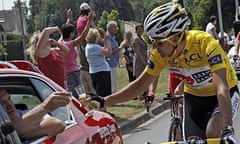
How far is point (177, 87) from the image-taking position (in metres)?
8.38

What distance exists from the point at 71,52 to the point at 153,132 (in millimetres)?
A: 1956

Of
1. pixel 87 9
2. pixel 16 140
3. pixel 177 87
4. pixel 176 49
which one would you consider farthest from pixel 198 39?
pixel 87 9

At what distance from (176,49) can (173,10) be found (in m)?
0.32

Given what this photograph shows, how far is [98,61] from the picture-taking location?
11.8m

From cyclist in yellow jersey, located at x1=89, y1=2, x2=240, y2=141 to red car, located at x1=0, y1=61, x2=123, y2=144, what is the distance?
210 mm

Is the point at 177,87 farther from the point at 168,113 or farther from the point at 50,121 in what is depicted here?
the point at 168,113

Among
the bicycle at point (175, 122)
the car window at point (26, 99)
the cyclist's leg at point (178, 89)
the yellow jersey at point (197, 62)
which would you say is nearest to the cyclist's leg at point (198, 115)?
the yellow jersey at point (197, 62)

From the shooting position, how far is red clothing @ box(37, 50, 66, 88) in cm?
956

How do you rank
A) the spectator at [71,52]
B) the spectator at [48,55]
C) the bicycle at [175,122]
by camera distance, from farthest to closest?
the spectator at [71,52] → the spectator at [48,55] → the bicycle at [175,122]

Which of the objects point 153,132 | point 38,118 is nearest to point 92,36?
point 153,132

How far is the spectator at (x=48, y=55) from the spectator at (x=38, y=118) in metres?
4.90

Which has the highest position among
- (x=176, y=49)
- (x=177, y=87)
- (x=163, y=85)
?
(x=176, y=49)

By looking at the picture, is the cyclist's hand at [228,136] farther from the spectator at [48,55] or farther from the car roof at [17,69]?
the spectator at [48,55]

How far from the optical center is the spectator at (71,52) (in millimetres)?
10906
